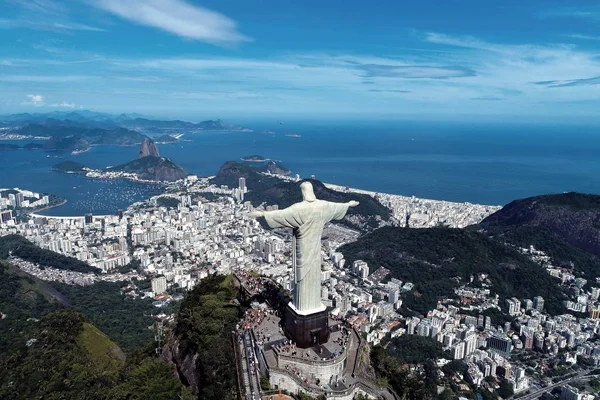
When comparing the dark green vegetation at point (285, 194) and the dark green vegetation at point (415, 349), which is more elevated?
the dark green vegetation at point (285, 194)

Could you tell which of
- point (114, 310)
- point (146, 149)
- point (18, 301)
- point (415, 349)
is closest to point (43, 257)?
point (18, 301)

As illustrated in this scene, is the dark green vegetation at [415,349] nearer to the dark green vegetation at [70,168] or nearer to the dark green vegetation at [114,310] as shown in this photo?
the dark green vegetation at [114,310]

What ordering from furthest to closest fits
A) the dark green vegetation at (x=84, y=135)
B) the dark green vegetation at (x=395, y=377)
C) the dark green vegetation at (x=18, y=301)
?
the dark green vegetation at (x=84, y=135)
the dark green vegetation at (x=18, y=301)
the dark green vegetation at (x=395, y=377)

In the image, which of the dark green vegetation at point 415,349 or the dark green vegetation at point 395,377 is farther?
the dark green vegetation at point 415,349

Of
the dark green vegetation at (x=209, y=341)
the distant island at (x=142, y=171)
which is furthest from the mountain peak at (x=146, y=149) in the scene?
the dark green vegetation at (x=209, y=341)

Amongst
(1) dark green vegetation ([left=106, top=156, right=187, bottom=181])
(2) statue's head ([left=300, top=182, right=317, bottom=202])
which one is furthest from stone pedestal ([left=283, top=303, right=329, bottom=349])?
(1) dark green vegetation ([left=106, top=156, right=187, bottom=181])

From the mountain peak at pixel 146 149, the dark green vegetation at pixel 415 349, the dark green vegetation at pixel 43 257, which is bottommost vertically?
the dark green vegetation at pixel 415 349

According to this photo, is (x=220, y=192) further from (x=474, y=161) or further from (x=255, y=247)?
(x=474, y=161)
